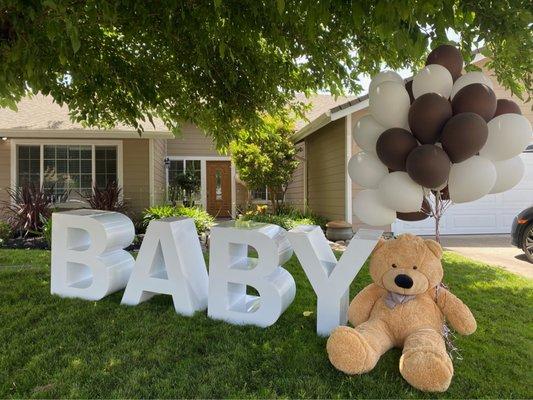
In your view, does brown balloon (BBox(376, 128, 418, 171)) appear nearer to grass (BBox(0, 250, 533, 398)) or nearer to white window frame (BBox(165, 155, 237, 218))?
grass (BBox(0, 250, 533, 398))

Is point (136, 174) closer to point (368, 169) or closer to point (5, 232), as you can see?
point (5, 232)

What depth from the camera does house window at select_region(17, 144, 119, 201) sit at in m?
10.8

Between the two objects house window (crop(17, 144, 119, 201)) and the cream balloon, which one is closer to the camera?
the cream balloon

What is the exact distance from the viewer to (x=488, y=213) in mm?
9891

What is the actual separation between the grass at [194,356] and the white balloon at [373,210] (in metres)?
0.99

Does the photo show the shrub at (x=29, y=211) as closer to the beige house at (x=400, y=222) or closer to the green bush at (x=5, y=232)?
the green bush at (x=5, y=232)

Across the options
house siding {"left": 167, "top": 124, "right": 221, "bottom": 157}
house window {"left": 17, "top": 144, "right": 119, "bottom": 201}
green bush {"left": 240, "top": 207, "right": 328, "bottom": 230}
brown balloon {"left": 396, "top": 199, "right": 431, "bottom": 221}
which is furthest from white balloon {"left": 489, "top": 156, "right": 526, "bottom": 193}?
house siding {"left": 167, "top": 124, "right": 221, "bottom": 157}

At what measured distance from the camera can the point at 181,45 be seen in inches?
178

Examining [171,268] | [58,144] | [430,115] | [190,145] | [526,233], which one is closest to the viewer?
[430,115]

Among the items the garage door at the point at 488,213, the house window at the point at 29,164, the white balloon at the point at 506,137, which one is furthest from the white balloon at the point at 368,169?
the house window at the point at 29,164

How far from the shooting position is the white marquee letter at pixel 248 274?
10.9 ft

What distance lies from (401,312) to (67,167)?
1048 centimetres

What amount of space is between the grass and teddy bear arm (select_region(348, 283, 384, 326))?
308 millimetres

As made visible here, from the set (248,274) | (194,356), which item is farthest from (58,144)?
(194,356)
